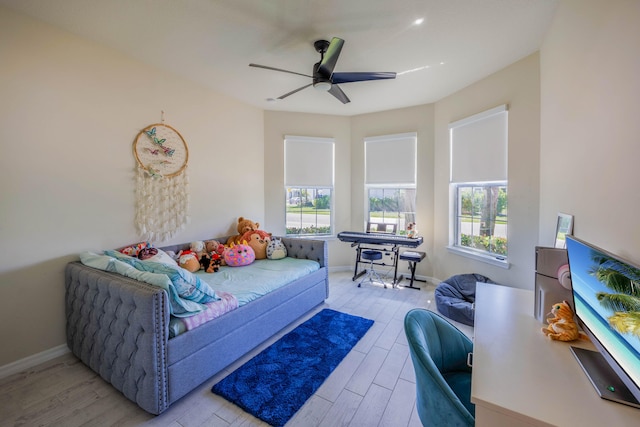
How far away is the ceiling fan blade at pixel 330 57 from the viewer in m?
2.08

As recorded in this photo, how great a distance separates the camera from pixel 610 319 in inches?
34.2

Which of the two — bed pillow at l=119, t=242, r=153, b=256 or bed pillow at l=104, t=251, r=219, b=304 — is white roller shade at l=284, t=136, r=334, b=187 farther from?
bed pillow at l=104, t=251, r=219, b=304

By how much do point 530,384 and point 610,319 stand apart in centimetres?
34

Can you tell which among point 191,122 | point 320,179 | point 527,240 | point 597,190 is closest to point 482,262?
point 527,240

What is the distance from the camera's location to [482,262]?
3455 mm

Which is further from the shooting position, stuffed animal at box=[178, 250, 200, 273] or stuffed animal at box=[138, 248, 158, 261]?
stuffed animal at box=[178, 250, 200, 273]

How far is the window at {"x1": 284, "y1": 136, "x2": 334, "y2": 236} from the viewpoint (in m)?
4.62

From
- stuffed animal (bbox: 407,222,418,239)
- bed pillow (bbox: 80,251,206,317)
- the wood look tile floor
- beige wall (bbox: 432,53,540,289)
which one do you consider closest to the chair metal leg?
stuffed animal (bbox: 407,222,418,239)

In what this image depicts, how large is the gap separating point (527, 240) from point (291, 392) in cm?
290

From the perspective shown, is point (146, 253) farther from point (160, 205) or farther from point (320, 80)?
point (320, 80)

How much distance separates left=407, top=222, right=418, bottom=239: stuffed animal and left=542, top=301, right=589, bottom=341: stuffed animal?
271 cm

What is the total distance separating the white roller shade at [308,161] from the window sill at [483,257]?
2300 millimetres

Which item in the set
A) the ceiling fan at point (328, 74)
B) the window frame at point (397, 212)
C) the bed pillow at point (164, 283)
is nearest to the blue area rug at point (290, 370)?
the bed pillow at point (164, 283)

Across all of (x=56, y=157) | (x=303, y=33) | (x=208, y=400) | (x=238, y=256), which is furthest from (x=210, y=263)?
(x=303, y=33)
